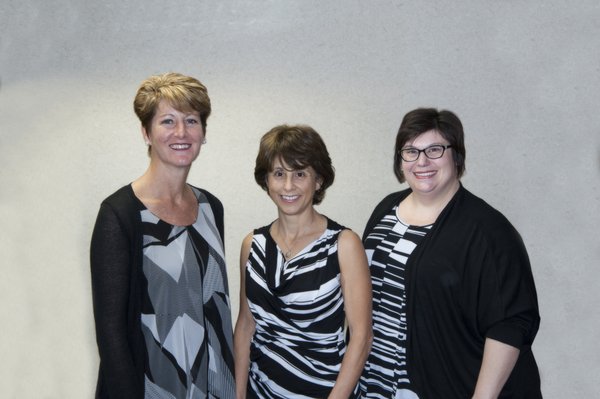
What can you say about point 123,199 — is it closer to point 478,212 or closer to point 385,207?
point 385,207

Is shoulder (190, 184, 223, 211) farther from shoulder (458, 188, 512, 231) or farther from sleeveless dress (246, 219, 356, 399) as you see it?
shoulder (458, 188, 512, 231)

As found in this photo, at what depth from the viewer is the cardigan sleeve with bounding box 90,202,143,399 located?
1.92m

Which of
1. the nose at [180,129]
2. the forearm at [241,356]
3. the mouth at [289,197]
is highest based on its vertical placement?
the nose at [180,129]

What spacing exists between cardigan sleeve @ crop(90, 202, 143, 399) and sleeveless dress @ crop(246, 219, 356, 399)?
1.40 ft

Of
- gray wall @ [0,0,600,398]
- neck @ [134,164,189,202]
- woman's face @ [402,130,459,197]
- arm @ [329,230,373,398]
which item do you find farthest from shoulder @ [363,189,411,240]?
gray wall @ [0,0,600,398]

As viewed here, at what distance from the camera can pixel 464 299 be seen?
2.14 metres

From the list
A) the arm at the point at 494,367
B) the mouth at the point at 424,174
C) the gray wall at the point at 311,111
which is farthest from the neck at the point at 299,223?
the gray wall at the point at 311,111

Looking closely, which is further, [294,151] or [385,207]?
[385,207]

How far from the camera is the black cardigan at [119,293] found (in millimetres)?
1926

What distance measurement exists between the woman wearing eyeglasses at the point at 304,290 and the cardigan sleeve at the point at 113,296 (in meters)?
0.43

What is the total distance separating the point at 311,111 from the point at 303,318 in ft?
4.65

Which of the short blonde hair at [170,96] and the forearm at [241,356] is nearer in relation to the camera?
the short blonde hair at [170,96]

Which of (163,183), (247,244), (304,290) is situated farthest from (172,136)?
(304,290)

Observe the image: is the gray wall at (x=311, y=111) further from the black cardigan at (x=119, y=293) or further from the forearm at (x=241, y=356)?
the black cardigan at (x=119, y=293)
